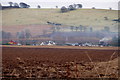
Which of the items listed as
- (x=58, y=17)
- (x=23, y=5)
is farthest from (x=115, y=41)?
(x=23, y=5)

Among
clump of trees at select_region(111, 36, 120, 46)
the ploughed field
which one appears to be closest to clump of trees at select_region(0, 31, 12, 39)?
clump of trees at select_region(111, 36, 120, 46)

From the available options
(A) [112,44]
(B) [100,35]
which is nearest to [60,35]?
(B) [100,35]

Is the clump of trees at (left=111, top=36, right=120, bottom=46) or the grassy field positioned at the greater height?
the grassy field

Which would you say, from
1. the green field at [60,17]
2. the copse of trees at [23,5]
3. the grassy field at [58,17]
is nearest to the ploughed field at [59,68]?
the green field at [60,17]

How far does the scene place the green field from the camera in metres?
75.9

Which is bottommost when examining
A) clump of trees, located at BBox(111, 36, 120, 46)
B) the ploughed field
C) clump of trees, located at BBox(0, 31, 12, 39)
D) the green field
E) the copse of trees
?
the ploughed field

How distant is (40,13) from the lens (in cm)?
Answer: 9194

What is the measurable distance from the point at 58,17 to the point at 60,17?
2.09 ft

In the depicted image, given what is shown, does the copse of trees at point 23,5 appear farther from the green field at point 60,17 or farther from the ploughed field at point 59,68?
the ploughed field at point 59,68

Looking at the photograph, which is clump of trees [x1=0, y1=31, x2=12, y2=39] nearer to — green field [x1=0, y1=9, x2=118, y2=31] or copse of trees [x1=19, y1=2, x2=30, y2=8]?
green field [x1=0, y1=9, x2=118, y2=31]

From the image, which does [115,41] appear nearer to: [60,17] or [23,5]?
[60,17]

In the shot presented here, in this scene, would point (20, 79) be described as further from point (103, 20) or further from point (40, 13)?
point (40, 13)

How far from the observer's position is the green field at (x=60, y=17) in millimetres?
75875

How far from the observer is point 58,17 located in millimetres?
84000
